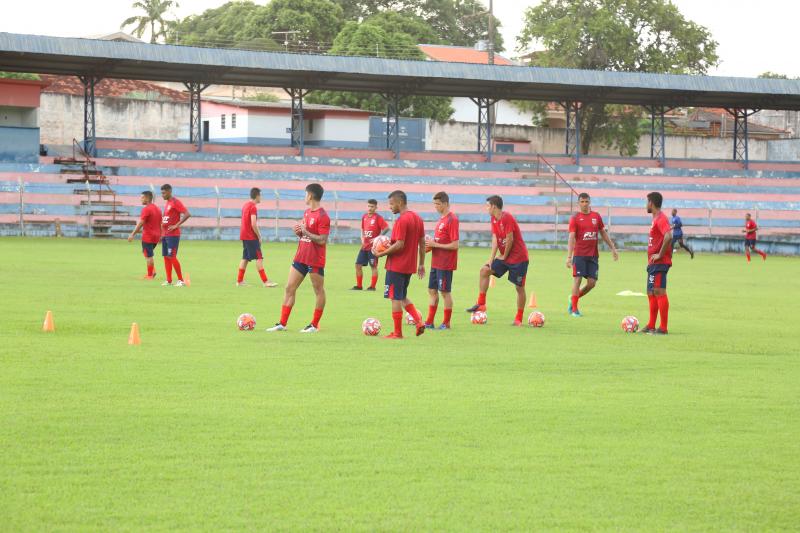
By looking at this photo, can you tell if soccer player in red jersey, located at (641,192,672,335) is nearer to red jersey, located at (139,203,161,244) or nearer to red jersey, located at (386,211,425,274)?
red jersey, located at (386,211,425,274)

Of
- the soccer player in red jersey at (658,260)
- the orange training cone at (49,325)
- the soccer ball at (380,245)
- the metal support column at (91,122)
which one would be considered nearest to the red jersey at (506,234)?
the soccer player in red jersey at (658,260)

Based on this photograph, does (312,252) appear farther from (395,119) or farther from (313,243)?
(395,119)

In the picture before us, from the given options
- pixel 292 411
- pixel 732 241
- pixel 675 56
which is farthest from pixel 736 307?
pixel 675 56

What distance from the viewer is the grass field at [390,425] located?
666 cm

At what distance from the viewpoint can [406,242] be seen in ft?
48.6

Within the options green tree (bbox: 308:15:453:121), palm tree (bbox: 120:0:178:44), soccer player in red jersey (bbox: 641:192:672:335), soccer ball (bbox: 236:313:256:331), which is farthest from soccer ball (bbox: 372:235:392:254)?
palm tree (bbox: 120:0:178:44)

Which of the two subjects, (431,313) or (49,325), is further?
(431,313)

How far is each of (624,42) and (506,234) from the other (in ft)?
200

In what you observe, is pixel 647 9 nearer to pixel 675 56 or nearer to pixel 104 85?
pixel 675 56

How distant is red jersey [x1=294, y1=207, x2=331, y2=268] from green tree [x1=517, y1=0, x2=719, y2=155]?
60.3m

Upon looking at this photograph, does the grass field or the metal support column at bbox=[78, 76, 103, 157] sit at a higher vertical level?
the metal support column at bbox=[78, 76, 103, 157]

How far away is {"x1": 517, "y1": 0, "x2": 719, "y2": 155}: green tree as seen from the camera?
74.6 meters

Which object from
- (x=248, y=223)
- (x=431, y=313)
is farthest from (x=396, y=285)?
(x=248, y=223)

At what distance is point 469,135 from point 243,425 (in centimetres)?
6301
